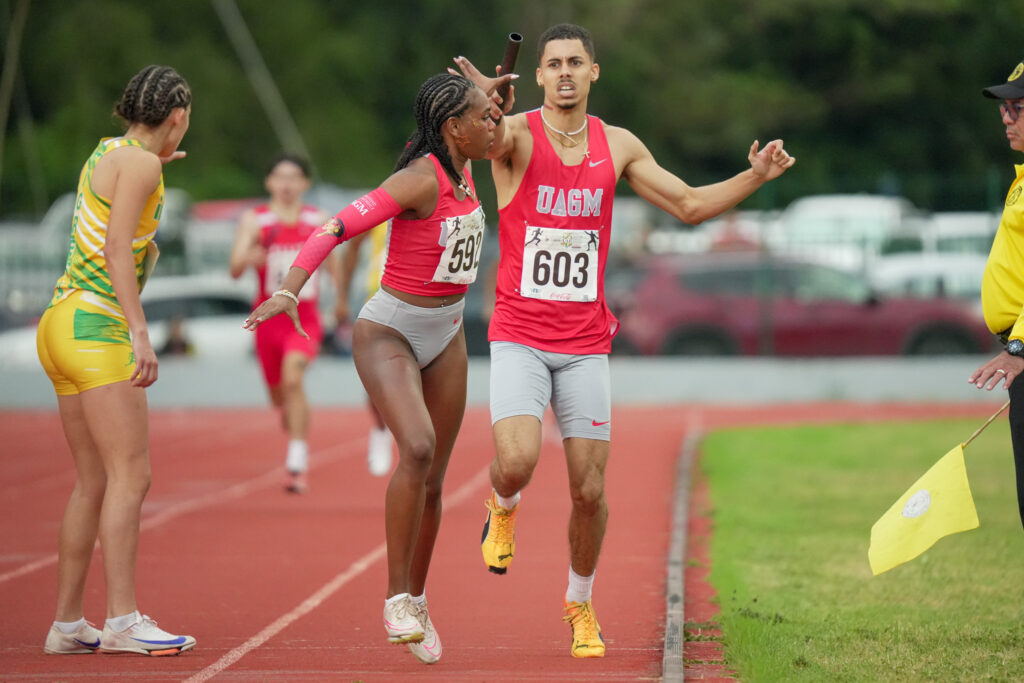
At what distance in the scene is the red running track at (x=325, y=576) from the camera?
6.16 meters

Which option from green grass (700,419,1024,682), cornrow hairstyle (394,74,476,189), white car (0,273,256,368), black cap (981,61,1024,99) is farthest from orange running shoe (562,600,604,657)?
white car (0,273,256,368)

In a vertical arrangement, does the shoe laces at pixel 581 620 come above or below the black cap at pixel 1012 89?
below

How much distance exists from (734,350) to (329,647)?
1667cm

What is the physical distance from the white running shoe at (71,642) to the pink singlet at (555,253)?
2.10 metres

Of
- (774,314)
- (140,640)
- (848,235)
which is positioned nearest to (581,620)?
(140,640)

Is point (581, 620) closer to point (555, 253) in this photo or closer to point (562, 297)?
point (562, 297)

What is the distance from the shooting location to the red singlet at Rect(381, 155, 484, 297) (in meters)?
6.14

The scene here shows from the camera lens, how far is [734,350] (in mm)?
22625

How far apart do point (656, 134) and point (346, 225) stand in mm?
39137

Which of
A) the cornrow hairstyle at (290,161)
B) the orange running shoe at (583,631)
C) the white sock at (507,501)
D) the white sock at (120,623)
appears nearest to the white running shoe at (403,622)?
the white sock at (507,501)

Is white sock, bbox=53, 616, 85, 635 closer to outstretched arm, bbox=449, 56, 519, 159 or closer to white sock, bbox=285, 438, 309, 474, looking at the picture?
outstretched arm, bbox=449, 56, 519, 159

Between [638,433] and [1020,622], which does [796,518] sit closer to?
[1020,622]

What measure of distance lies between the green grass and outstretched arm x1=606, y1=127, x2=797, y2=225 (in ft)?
6.06

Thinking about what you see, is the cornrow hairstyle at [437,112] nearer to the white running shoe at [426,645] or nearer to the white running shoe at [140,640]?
the white running shoe at [426,645]
